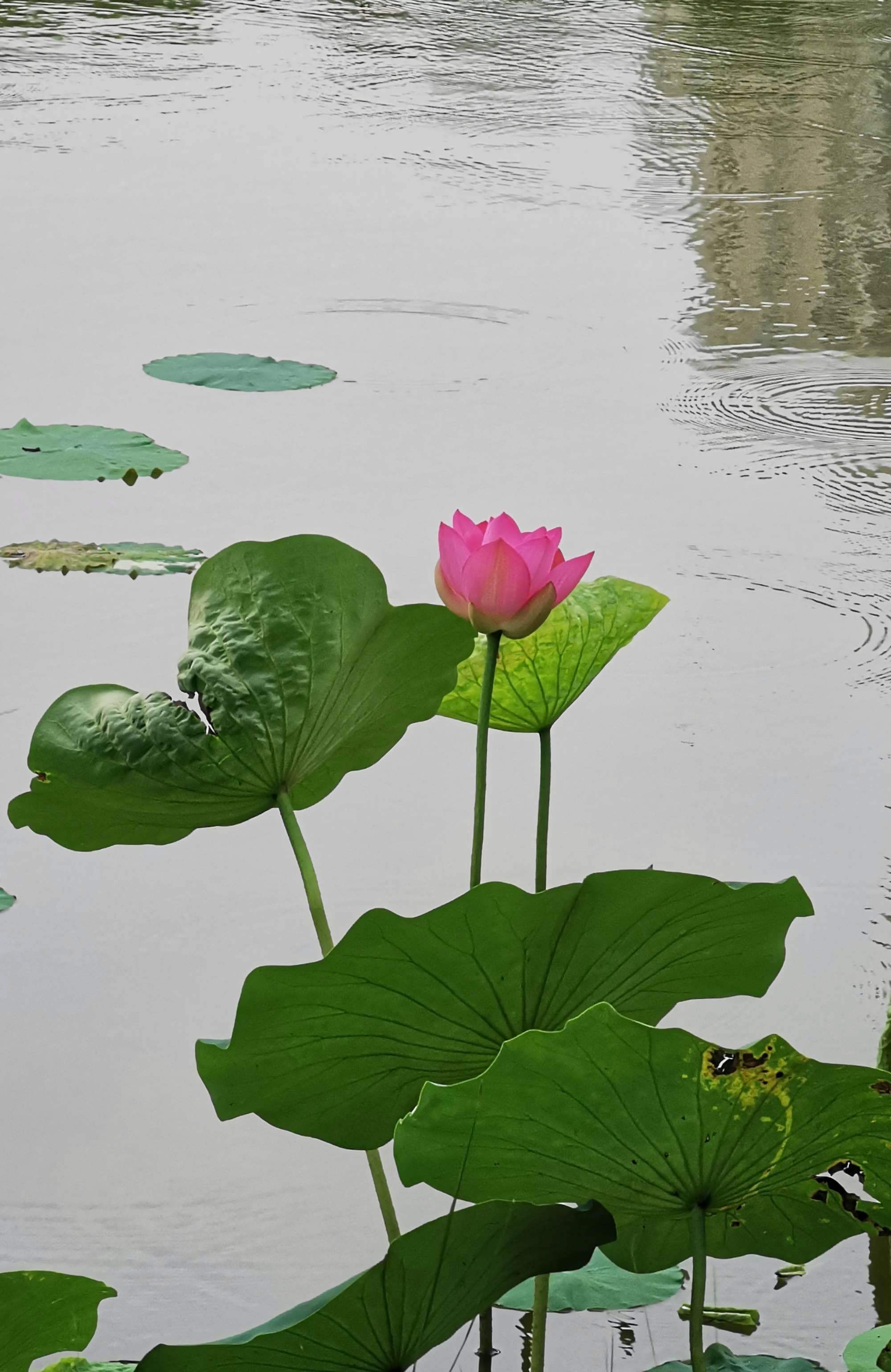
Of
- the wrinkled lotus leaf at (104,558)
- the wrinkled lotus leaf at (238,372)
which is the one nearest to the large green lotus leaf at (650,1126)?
the wrinkled lotus leaf at (104,558)

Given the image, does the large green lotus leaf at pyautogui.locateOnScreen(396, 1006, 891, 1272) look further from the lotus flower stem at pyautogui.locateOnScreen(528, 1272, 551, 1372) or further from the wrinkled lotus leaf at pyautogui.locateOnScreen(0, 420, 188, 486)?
the wrinkled lotus leaf at pyautogui.locateOnScreen(0, 420, 188, 486)

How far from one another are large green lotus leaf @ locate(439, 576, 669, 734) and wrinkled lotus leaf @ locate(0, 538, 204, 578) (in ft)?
3.59

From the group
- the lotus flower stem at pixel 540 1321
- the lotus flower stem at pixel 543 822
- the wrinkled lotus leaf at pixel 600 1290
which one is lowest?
the wrinkled lotus leaf at pixel 600 1290

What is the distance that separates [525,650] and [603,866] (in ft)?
1.98

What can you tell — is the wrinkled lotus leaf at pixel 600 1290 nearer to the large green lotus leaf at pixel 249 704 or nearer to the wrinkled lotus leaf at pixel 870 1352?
the wrinkled lotus leaf at pixel 870 1352

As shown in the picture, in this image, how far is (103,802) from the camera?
69 centimetres

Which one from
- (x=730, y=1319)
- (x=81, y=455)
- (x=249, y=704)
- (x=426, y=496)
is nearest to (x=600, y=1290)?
(x=730, y=1319)

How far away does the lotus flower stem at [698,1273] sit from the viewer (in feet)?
1.83

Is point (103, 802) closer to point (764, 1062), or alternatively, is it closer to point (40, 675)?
point (764, 1062)

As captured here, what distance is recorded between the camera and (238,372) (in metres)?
2.53

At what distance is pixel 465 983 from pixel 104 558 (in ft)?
4.61

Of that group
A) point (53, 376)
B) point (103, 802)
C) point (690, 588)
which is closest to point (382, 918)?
point (103, 802)

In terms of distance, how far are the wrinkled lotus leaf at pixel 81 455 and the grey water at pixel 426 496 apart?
0.10 ft

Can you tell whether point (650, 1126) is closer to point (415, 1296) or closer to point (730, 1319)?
point (415, 1296)
